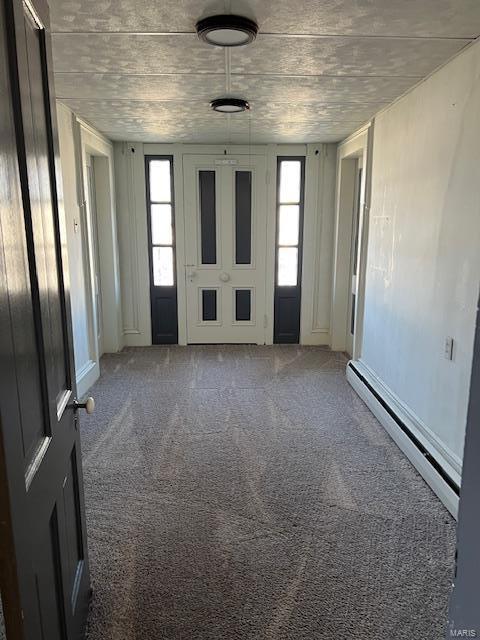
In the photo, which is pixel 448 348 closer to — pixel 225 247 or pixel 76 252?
pixel 76 252

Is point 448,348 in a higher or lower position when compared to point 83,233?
lower

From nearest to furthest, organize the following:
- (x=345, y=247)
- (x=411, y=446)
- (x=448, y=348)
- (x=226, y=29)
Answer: (x=226, y=29) → (x=448, y=348) → (x=411, y=446) → (x=345, y=247)

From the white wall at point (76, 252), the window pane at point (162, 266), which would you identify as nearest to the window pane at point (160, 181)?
the window pane at point (162, 266)

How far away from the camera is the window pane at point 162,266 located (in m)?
5.58

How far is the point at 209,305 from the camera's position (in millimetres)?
5742

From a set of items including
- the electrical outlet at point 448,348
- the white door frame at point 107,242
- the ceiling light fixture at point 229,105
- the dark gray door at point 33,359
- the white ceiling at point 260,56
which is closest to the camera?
the dark gray door at point 33,359

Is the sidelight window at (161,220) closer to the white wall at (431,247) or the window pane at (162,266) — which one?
the window pane at (162,266)

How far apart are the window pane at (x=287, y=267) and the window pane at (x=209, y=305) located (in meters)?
0.83

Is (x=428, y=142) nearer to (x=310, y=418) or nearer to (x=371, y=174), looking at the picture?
(x=371, y=174)

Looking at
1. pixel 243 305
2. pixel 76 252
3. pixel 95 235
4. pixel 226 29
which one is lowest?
pixel 243 305

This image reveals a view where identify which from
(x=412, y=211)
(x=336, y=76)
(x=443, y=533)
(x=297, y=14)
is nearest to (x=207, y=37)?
(x=297, y=14)

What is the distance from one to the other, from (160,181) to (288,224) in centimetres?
161

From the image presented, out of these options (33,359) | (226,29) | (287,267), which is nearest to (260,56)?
(226,29)

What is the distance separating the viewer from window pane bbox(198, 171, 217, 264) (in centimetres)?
540
